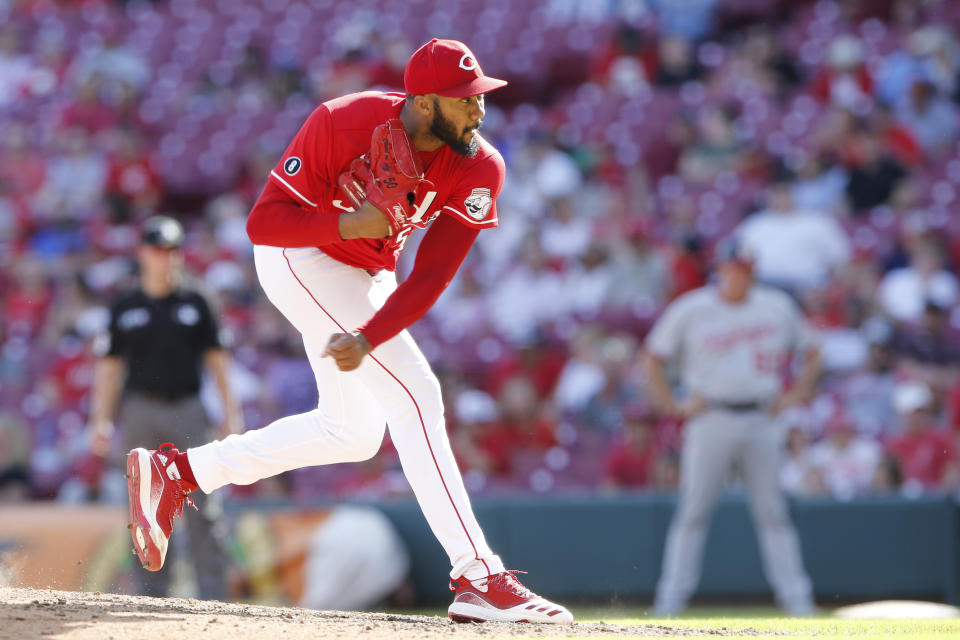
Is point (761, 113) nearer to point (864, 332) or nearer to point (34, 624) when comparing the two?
point (864, 332)

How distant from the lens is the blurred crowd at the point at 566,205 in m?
8.55

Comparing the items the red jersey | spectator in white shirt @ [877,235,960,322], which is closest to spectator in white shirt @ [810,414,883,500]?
spectator in white shirt @ [877,235,960,322]

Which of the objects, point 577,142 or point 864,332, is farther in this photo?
point 577,142

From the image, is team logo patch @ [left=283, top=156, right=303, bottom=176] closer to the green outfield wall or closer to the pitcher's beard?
the pitcher's beard

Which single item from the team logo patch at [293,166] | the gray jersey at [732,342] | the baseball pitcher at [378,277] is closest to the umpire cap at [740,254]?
the gray jersey at [732,342]

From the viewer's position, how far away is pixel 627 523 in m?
7.70

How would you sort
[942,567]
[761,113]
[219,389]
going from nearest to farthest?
1. [219,389]
2. [942,567]
3. [761,113]

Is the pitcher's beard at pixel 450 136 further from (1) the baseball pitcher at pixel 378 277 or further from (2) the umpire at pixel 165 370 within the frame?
(2) the umpire at pixel 165 370

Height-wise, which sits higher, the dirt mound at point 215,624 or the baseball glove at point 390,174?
the baseball glove at point 390,174

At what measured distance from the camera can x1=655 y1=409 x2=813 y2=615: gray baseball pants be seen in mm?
6621

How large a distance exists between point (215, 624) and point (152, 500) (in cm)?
70

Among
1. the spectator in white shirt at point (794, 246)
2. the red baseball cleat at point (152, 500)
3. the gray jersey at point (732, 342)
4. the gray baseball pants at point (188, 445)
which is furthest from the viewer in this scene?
the spectator in white shirt at point (794, 246)

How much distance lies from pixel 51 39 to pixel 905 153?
10260 mm

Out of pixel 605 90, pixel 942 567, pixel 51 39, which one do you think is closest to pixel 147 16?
pixel 51 39
